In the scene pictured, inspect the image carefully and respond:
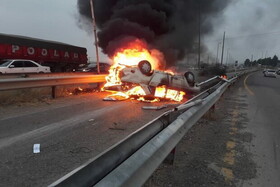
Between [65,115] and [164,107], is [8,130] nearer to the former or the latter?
[65,115]

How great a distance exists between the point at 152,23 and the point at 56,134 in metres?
12.7

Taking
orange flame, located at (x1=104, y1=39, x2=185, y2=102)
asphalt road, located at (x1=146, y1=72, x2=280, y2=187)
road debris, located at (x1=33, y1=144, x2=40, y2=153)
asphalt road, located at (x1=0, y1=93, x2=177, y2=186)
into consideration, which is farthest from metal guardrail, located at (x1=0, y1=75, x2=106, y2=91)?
asphalt road, located at (x1=146, y1=72, x2=280, y2=187)

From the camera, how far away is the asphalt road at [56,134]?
11.5 ft

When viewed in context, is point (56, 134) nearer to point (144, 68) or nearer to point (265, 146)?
point (265, 146)

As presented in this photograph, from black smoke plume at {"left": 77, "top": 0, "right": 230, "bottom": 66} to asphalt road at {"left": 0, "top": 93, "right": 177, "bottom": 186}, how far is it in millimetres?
6146

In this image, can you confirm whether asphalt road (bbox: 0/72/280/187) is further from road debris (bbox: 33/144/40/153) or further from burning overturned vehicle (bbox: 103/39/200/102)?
burning overturned vehicle (bbox: 103/39/200/102)

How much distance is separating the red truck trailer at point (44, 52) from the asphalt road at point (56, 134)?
20.3 metres

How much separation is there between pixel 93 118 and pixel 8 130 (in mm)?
1913

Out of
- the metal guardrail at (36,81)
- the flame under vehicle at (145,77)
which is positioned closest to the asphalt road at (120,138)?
the metal guardrail at (36,81)

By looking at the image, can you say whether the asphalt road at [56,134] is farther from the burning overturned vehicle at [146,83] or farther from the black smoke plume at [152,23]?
the black smoke plume at [152,23]

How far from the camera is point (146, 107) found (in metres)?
8.18

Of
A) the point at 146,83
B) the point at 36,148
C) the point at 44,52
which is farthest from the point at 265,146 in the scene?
the point at 44,52

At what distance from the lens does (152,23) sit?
54.2 feet

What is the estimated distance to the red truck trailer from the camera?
1023 inches
